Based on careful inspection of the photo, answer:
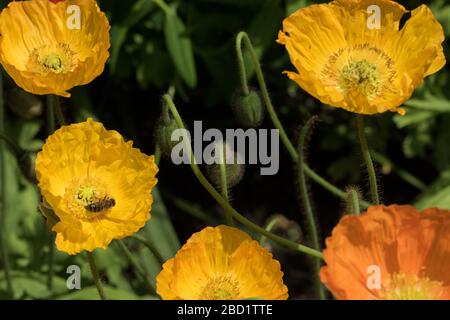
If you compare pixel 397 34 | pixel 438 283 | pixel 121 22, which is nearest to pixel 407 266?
pixel 438 283

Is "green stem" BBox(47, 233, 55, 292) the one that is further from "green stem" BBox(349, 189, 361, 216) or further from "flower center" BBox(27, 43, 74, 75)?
A: "green stem" BBox(349, 189, 361, 216)

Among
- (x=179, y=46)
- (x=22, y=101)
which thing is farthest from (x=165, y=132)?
A: (x=179, y=46)

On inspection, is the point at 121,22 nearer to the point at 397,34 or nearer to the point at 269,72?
the point at 269,72

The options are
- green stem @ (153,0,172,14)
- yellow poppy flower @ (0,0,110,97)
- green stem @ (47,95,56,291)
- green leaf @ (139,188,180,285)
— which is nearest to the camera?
yellow poppy flower @ (0,0,110,97)

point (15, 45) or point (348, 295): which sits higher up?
point (15, 45)

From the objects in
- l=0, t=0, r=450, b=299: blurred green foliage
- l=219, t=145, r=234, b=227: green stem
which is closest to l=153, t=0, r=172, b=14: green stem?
l=0, t=0, r=450, b=299: blurred green foliage

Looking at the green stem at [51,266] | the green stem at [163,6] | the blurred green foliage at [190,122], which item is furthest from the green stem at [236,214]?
the green stem at [163,6]

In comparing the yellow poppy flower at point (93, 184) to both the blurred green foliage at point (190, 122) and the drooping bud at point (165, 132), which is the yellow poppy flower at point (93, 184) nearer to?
the drooping bud at point (165, 132)
